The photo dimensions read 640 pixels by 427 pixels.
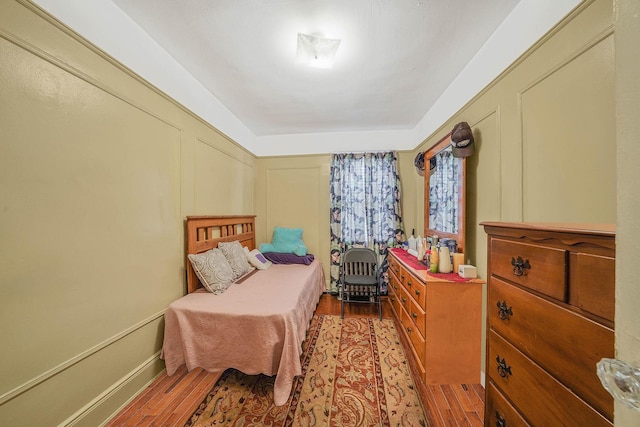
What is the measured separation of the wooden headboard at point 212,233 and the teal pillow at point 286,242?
326mm

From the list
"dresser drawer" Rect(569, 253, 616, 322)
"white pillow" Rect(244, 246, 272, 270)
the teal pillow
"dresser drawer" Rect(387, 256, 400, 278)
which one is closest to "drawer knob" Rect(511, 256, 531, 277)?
"dresser drawer" Rect(569, 253, 616, 322)

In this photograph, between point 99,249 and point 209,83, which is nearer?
point 99,249

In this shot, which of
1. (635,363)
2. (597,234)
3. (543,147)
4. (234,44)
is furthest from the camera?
(234,44)

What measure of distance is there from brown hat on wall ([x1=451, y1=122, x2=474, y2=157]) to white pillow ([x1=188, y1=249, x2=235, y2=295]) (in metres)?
2.54

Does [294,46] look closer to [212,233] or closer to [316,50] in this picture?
[316,50]

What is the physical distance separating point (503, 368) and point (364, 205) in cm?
288

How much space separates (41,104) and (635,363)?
7.54 feet

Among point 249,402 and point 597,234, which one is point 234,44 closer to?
point 597,234

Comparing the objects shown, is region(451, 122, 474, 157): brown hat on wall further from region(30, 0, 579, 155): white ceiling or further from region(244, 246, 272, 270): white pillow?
region(244, 246, 272, 270): white pillow

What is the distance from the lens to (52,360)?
1213 mm

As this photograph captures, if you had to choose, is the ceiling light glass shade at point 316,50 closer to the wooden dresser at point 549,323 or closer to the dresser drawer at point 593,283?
the wooden dresser at point 549,323

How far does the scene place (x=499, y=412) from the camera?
95 centimetres

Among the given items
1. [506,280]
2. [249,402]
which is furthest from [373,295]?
[506,280]

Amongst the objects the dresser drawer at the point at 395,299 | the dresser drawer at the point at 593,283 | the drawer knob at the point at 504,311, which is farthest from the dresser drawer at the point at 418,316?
the dresser drawer at the point at 593,283
